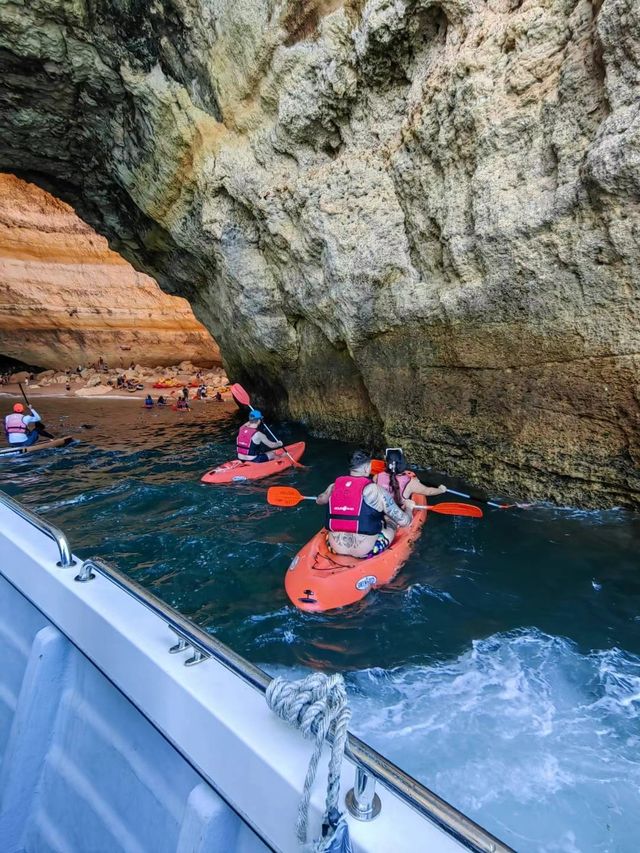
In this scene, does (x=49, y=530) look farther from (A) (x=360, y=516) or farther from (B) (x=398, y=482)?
(B) (x=398, y=482)

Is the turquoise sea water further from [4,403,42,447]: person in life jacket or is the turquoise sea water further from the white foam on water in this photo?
[4,403,42,447]: person in life jacket

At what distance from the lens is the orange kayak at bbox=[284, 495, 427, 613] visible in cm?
397

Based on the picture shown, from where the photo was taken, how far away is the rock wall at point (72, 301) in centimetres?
1939

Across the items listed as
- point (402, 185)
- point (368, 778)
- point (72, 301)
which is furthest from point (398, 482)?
point (72, 301)

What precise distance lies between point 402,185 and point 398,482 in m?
3.67

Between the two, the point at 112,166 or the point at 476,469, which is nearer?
the point at 476,469

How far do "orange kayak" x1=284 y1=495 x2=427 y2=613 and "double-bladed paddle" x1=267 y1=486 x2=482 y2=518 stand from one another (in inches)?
41.6

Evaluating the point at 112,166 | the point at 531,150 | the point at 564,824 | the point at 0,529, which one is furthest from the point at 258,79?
the point at 564,824

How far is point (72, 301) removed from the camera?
66.8 ft

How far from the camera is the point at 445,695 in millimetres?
3119

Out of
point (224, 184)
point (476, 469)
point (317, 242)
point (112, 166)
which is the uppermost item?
point (112, 166)

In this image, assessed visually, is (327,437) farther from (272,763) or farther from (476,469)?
(272,763)

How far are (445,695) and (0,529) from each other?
279 centimetres

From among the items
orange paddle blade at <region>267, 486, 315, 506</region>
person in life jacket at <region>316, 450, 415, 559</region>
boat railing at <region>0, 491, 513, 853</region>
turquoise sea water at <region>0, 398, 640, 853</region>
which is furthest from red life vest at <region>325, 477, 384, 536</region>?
boat railing at <region>0, 491, 513, 853</region>
